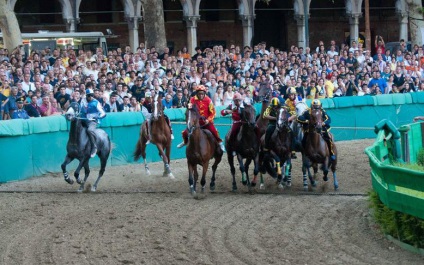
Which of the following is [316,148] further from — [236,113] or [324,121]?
[236,113]

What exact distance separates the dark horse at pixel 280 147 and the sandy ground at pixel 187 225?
0.43 m

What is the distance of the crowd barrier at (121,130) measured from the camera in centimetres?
1986

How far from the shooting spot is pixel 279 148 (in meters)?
17.7

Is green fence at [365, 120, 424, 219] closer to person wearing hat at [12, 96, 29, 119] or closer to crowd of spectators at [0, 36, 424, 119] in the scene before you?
crowd of spectators at [0, 36, 424, 119]

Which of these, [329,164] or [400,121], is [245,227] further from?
[400,121]

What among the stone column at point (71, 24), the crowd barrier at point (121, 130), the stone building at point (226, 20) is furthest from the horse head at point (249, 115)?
the stone column at point (71, 24)

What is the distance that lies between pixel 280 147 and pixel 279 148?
27 millimetres

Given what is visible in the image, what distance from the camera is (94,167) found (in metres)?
21.9

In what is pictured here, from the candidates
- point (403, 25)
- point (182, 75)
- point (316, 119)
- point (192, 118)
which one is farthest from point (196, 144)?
point (403, 25)

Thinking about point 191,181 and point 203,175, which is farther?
point 203,175

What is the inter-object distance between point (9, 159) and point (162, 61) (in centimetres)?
729

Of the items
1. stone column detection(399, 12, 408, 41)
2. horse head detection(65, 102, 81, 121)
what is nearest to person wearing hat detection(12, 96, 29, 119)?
horse head detection(65, 102, 81, 121)

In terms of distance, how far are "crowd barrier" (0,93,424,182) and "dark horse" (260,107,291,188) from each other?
14.3 ft

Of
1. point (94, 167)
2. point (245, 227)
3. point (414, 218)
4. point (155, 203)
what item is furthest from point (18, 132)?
point (414, 218)
